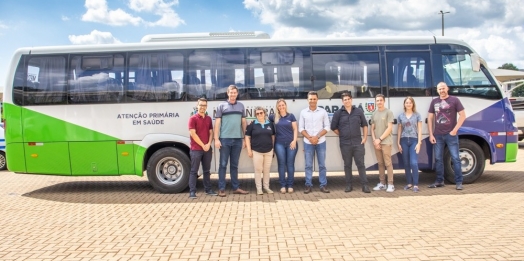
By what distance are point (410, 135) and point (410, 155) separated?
42 centimetres

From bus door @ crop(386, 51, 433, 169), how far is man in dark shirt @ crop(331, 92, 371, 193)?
89 cm

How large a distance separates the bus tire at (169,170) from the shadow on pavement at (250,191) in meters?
0.19

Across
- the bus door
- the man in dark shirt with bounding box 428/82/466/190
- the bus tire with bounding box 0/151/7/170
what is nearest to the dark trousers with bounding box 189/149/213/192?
the bus door

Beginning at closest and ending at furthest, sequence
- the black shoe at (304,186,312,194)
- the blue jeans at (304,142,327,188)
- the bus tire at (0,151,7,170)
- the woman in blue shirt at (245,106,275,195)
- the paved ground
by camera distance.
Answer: the paved ground → the woman in blue shirt at (245,106,275,195) → the blue jeans at (304,142,327,188) → the black shoe at (304,186,312,194) → the bus tire at (0,151,7,170)

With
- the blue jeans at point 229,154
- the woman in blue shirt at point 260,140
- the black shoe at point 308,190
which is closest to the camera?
the woman in blue shirt at point 260,140

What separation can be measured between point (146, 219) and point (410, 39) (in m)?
6.42

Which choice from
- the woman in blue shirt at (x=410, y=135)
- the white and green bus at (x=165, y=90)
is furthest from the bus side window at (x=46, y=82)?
the woman in blue shirt at (x=410, y=135)

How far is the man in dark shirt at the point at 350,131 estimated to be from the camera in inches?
348

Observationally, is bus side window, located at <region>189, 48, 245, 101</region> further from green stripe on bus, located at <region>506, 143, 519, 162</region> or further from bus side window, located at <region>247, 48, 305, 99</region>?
green stripe on bus, located at <region>506, 143, 519, 162</region>

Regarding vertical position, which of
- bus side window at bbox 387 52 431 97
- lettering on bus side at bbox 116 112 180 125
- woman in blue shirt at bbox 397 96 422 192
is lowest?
woman in blue shirt at bbox 397 96 422 192

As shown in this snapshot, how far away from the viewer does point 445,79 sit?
9.52 metres

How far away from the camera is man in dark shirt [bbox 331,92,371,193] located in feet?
29.0

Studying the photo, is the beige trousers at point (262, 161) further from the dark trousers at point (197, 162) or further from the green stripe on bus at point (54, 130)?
the green stripe on bus at point (54, 130)

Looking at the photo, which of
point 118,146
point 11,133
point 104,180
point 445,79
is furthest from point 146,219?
point 445,79
